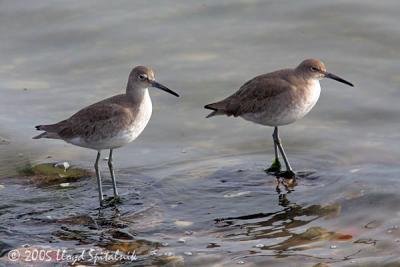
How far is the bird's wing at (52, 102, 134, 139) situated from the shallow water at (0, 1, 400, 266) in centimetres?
67

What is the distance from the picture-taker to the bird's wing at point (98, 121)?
937cm

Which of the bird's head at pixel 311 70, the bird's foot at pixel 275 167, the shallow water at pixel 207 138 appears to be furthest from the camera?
the bird's head at pixel 311 70

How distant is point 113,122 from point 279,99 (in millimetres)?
1959

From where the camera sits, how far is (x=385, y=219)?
28.2 ft

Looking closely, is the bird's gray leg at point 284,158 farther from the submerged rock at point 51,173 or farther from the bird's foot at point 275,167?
the submerged rock at point 51,173

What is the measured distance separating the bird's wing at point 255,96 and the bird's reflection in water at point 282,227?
51.3 inches

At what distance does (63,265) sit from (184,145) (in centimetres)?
370

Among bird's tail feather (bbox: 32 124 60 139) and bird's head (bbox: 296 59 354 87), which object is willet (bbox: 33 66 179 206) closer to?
bird's tail feather (bbox: 32 124 60 139)

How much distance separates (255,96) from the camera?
10281mm

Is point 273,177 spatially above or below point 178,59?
below

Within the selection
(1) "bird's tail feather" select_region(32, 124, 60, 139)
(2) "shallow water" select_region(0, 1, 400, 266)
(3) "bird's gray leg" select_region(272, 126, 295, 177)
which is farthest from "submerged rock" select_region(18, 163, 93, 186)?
(3) "bird's gray leg" select_region(272, 126, 295, 177)

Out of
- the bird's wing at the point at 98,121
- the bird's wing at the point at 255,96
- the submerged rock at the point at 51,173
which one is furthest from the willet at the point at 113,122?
the bird's wing at the point at 255,96

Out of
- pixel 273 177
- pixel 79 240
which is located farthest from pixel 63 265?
pixel 273 177

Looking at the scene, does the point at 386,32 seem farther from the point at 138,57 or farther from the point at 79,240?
the point at 79,240
